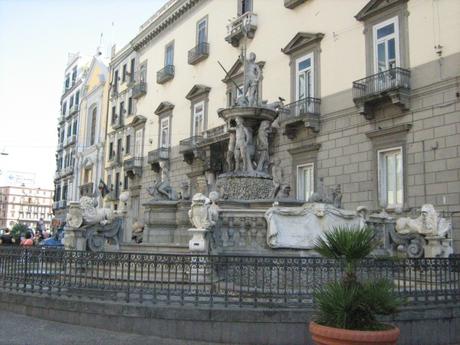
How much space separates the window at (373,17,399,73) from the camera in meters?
18.2

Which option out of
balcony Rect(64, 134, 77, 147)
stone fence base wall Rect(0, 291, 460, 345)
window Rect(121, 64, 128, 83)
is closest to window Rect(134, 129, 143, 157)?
window Rect(121, 64, 128, 83)

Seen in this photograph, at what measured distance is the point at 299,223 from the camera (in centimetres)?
1088

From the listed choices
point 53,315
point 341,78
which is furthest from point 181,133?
point 53,315

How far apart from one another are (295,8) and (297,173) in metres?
7.36

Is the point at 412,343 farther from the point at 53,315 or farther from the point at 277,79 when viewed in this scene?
the point at 277,79

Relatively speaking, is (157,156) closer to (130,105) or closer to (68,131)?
(130,105)

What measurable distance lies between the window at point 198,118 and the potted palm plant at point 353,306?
946 inches

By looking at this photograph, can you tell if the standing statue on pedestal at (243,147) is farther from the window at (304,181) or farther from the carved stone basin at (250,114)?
the window at (304,181)

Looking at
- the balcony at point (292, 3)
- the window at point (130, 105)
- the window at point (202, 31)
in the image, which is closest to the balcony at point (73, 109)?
the window at point (130, 105)

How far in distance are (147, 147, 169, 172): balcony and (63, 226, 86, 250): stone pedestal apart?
20456 millimetres

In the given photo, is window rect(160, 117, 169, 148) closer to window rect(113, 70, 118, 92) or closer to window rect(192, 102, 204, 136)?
window rect(192, 102, 204, 136)

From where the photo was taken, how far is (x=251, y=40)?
2558 centimetres

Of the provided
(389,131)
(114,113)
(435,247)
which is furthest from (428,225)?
(114,113)

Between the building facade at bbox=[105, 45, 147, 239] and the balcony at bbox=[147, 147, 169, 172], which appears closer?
the balcony at bbox=[147, 147, 169, 172]
